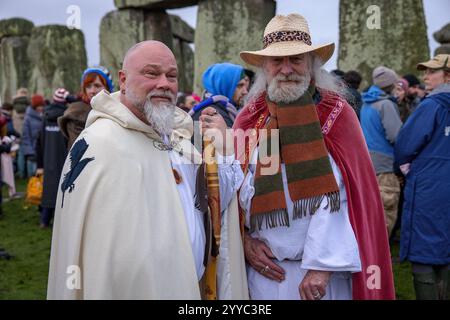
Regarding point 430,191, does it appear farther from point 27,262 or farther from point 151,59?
point 27,262

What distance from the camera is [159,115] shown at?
2.44 meters

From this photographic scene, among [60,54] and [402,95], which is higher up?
[60,54]

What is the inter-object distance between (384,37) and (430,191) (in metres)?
4.09

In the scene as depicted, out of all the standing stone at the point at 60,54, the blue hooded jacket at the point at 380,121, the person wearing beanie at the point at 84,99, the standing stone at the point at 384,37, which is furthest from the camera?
the standing stone at the point at 60,54

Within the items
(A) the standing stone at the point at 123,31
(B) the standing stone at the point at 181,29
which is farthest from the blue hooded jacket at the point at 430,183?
(B) the standing stone at the point at 181,29

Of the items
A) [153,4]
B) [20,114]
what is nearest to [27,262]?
[153,4]

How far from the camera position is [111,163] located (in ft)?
7.54

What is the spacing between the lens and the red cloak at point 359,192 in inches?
105

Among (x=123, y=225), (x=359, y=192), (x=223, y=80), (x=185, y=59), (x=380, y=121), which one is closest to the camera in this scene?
(x=123, y=225)

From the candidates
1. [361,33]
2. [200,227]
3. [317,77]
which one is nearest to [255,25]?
[361,33]

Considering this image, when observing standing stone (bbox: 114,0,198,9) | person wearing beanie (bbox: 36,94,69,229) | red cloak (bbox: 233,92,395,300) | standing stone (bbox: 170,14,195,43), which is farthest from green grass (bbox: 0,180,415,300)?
standing stone (bbox: 170,14,195,43)

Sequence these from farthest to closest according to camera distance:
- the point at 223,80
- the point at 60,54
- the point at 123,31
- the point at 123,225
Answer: the point at 60,54 → the point at 123,31 → the point at 223,80 → the point at 123,225

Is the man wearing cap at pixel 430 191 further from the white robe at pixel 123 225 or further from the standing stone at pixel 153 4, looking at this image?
the standing stone at pixel 153 4

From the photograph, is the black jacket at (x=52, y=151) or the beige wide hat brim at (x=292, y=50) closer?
the beige wide hat brim at (x=292, y=50)
